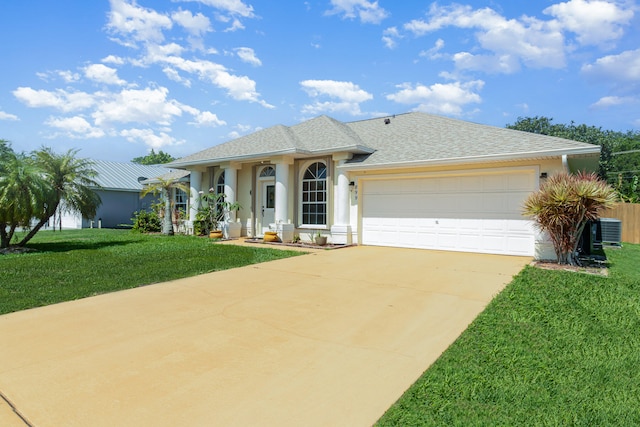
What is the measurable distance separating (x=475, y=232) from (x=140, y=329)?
9668 millimetres

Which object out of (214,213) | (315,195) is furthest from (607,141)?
(214,213)

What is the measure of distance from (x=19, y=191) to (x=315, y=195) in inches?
375

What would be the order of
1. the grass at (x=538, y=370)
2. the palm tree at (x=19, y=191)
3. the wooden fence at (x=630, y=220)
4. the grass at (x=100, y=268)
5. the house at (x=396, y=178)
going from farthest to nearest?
the wooden fence at (x=630, y=220), the palm tree at (x=19, y=191), the house at (x=396, y=178), the grass at (x=100, y=268), the grass at (x=538, y=370)

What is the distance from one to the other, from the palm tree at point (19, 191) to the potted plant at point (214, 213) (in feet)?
20.3

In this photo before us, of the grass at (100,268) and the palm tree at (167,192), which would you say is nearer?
the grass at (100,268)

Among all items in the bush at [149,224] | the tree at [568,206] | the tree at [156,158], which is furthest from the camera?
the tree at [156,158]

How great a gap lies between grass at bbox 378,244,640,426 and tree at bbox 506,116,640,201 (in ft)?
140

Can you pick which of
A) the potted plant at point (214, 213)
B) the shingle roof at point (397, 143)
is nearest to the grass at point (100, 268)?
the potted plant at point (214, 213)

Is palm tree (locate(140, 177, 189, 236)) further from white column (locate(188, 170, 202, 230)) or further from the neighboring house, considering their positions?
the neighboring house

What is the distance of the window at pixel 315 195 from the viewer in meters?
14.4

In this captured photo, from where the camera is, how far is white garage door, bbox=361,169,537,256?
10.7 m

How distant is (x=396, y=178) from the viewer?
12789 millimetres

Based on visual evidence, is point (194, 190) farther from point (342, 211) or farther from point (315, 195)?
point (342, 211)

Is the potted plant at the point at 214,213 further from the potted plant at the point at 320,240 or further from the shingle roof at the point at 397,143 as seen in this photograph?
the potted plant at the point at 320,240
